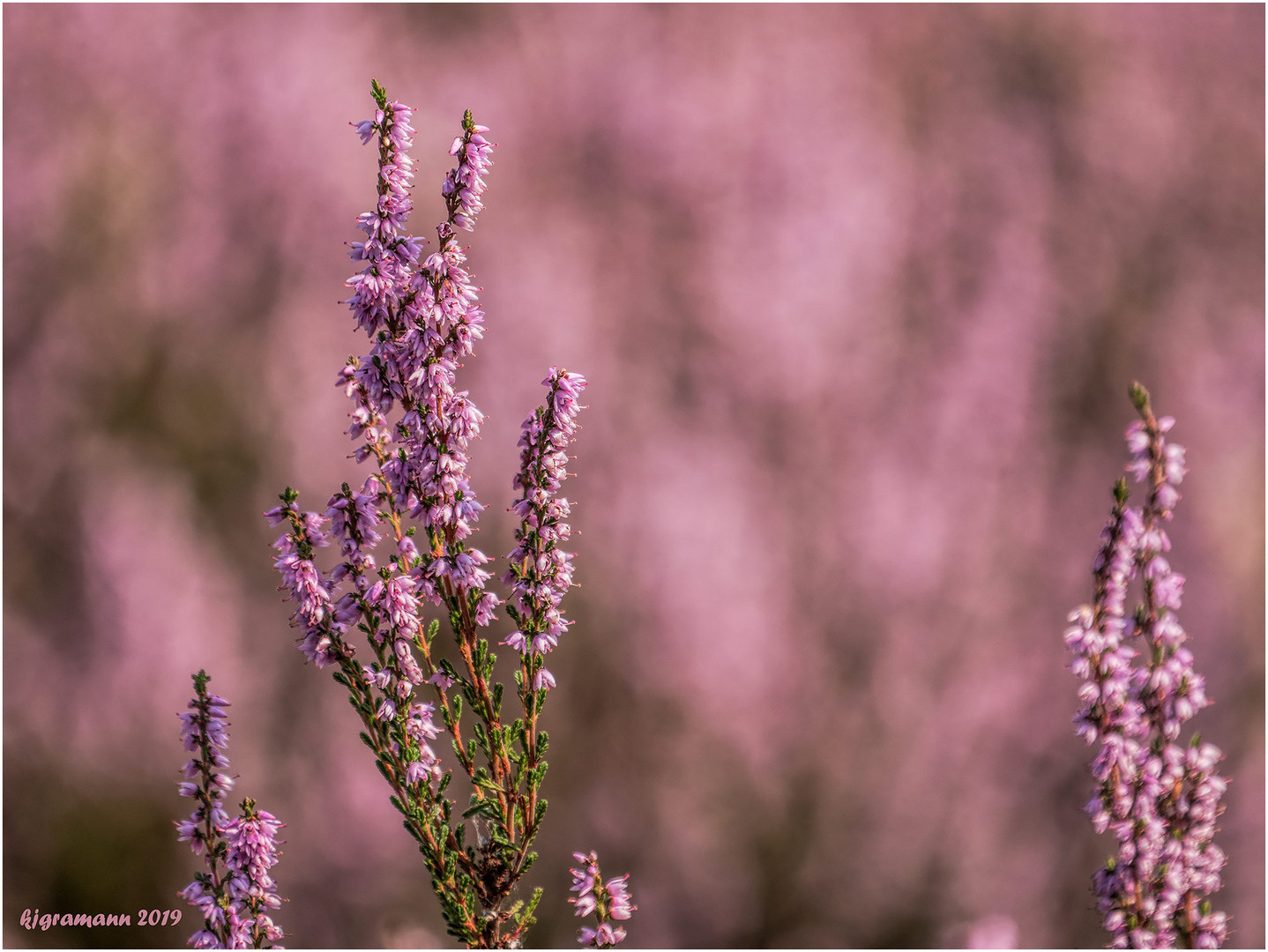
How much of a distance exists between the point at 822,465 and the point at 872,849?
1.57 meters

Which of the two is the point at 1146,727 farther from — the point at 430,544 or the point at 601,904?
the point at 430,544

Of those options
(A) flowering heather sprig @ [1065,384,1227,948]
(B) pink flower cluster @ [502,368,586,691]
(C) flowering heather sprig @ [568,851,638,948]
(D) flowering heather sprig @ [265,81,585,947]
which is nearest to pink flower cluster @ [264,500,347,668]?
(D) flowering heather sprig @ [265,81,585,947]

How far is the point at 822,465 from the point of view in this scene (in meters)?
3.74

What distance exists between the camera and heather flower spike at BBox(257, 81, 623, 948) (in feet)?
5.61

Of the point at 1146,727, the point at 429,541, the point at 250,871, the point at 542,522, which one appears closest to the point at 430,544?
the point at 429,541

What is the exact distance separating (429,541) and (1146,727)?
141 cm

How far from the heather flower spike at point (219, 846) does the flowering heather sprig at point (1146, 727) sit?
→ 1572 mm

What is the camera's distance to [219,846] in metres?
1.88

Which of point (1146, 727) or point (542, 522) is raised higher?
Answer: point (542, 522)

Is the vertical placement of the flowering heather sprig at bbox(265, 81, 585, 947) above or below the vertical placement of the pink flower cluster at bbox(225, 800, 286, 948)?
above

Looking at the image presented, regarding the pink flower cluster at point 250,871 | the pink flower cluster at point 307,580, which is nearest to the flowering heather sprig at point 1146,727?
the pink flower cluster at point 307,580

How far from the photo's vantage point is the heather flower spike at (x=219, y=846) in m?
1.81

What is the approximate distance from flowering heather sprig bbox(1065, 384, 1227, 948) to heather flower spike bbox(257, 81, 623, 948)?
101 cm

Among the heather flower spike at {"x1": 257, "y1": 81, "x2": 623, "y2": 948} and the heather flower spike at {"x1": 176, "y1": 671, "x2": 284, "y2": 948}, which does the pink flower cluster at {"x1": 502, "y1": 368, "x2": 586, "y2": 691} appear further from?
the heather flower spike at {"x1": 176, "y1": 671, "x2": 284, "y2": 948}
